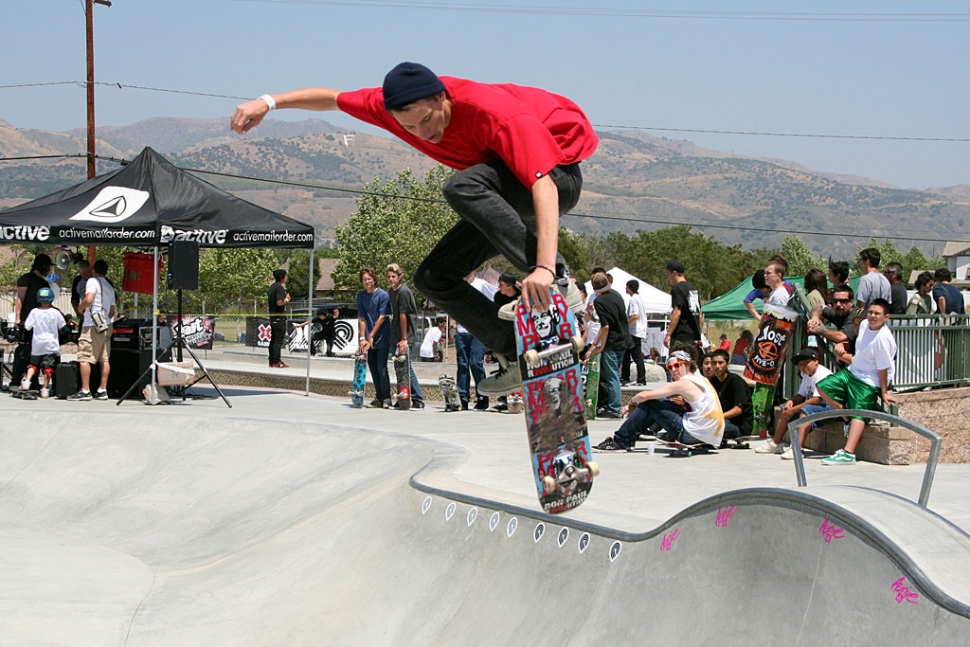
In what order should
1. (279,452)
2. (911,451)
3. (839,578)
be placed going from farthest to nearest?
(279,452) < (911,451) < (839,578)

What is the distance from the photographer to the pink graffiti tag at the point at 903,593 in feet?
9.17

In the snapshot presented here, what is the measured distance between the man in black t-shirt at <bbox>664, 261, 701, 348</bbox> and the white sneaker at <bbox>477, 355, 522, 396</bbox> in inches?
265

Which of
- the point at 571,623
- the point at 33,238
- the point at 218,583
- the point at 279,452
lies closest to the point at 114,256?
the point at 33,238

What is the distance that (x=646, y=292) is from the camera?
2862cm

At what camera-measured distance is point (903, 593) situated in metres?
2.84

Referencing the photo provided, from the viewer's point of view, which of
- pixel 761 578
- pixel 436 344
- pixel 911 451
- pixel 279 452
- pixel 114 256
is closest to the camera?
pixel 761 578

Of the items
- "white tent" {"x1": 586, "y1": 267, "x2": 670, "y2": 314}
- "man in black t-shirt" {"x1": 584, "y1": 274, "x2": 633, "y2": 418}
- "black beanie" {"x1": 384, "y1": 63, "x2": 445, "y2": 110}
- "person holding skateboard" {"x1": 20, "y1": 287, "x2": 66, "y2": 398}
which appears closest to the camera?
"black beanie" {"x1": 384, "y1": 63, "x2": 445, "y2": 110}

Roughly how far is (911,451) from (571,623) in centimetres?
509

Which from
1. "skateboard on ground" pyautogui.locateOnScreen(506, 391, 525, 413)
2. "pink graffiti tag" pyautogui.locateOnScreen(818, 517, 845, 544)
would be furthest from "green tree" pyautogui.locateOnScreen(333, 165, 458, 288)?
"pink graffiti tag" pyautogui.locateOnScreen(818, 517, 845, 544)

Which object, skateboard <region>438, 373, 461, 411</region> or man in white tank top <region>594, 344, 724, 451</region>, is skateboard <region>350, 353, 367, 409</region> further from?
man in white tank top <region>594, 344, 724, 451</region>

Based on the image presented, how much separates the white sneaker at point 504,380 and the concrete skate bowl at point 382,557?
2.31 ft

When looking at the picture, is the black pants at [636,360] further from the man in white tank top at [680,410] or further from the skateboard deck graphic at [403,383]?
the man in white tank top at [680,410]

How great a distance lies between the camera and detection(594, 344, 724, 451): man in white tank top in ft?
27.0

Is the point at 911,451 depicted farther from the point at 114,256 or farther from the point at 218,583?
the point at 114,256
